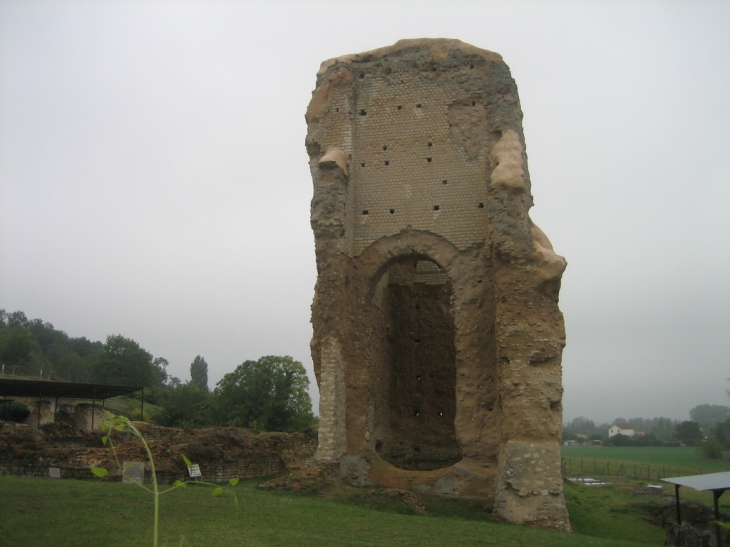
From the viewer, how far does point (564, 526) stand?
1145 centimetres

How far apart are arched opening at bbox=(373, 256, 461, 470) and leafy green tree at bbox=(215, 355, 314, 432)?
15090 millimetres

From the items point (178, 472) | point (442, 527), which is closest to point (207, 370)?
point (178, 472)

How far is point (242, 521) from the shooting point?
29.5ft

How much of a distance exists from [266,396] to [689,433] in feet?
150

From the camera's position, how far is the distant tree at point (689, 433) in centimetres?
5890

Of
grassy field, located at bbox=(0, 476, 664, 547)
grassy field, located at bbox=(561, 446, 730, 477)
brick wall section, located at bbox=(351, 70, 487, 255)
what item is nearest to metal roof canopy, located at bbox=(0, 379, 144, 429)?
grassy field, located at bbox=(0, 476, 664, 547)

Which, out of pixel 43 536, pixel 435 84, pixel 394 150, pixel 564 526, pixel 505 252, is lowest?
pixel 564 526

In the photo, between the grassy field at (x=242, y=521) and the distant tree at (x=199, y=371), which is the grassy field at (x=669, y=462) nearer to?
the grassy field at (x=242, y=521)

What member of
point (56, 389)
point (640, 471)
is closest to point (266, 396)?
point (56, 389)

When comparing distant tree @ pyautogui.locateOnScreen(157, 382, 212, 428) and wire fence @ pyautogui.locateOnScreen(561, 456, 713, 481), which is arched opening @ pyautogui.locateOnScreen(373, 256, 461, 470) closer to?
wire fence @ pyautogui.locateOnScreen(561, 456, 713, 481)

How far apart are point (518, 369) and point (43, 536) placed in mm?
8472

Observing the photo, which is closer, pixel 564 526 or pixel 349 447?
pixel 564 526

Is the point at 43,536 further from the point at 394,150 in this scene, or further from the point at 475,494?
the point at 394,150

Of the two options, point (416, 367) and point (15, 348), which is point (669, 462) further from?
point (15, 348)
